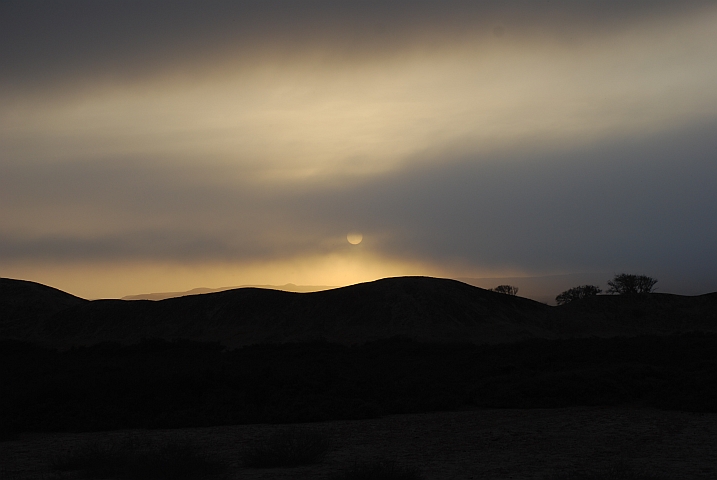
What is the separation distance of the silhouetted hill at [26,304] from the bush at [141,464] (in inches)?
3189

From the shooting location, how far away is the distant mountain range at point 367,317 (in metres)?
73.6

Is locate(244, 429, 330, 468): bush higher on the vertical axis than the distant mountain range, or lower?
lower

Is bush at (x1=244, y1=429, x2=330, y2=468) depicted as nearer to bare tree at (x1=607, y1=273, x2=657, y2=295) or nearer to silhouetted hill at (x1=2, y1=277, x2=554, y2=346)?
silhouetted hill at (x1=2, y1=277, x2=554, y2=346)

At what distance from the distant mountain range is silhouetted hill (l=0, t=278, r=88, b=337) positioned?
0.39m

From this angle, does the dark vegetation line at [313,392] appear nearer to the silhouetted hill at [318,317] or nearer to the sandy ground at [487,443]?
the sandy ground at [487,443]

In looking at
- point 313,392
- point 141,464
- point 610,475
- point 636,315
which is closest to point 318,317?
point 636,315

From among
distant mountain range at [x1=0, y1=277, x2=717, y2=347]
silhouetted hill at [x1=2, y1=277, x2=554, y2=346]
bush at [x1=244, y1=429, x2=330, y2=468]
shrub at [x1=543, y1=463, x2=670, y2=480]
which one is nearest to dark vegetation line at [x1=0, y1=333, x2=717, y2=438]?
bush at [x1=244, y1=429, x2=330, y2=468]

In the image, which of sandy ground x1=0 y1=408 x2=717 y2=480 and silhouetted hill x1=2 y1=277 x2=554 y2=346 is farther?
silhouetted hill x1=2 y1=277 x2=554 y2=346

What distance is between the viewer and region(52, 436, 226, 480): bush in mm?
13062

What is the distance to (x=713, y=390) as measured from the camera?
22.6 metres

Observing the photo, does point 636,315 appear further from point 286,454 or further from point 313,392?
point 286,454

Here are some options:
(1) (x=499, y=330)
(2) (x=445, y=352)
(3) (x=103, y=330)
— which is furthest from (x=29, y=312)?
(2) (x=445, y=352)

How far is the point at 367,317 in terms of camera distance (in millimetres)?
76688

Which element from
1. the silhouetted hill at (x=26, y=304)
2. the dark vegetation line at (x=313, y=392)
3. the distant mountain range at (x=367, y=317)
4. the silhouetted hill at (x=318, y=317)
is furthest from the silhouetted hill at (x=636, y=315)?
the silhouetted hill at (x=26, y=304)
